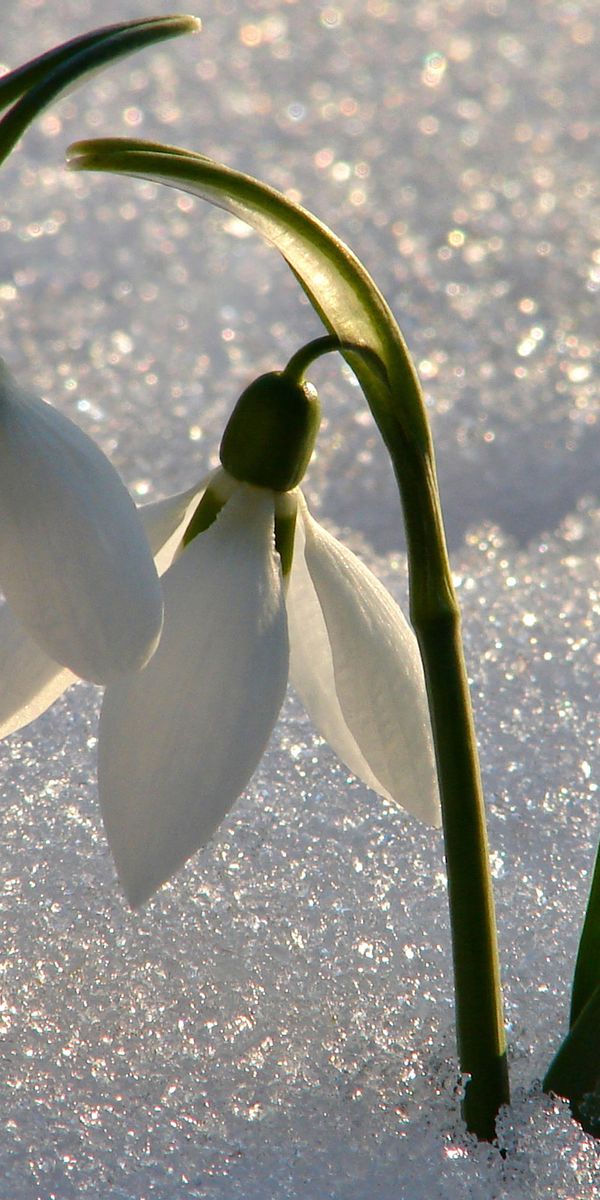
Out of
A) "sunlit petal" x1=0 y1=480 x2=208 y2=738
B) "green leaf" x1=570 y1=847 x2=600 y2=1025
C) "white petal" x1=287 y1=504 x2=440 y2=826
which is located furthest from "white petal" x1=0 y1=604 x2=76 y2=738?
"green leaf" x1=570 y1=847 x2=600 y2=1025

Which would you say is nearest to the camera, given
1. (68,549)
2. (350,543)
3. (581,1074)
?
(68,549)

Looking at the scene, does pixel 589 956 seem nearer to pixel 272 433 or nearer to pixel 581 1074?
pixel 581 1074

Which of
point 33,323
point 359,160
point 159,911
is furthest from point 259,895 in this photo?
point 359,160

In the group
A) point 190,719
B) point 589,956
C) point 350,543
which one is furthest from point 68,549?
point 350,543

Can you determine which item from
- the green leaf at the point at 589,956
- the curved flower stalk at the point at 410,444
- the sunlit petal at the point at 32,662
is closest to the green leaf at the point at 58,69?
the curved flower stalk at the point at 410,444

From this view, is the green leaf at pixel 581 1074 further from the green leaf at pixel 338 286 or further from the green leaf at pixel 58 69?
the green leaf at pixel 58 69

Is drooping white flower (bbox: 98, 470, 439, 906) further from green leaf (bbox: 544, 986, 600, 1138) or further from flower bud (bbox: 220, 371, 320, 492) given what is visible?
green leaf (bbox: 544, 986, 600, 1138)
